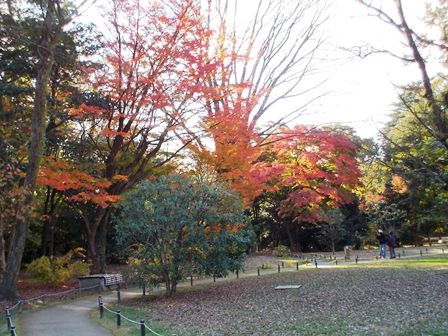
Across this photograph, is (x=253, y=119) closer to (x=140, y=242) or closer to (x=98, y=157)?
(x=98, y=157)

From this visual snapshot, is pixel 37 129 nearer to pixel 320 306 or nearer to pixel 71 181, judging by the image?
pixel 71 181

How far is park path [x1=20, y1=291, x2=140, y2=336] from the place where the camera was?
11.0 metres

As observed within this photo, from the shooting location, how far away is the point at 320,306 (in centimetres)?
1150

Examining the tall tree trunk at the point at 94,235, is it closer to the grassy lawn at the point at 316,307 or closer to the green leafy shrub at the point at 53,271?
the green leafy shrub at the point at 53,271

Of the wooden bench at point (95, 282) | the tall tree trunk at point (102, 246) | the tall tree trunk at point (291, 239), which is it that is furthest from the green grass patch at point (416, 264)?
the tall tree trunk at point (291, 239)

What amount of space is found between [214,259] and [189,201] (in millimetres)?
2098

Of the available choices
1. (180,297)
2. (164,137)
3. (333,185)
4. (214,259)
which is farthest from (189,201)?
(333,185)

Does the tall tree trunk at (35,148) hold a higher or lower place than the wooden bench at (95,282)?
higher

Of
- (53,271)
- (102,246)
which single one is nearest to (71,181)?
(102,246)

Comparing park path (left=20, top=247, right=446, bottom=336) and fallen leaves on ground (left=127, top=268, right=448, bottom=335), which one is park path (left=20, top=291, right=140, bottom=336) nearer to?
park path (left=20, top=247, right=446, bottom=336)

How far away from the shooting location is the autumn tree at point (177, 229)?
1473 cm

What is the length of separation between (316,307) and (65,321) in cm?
667

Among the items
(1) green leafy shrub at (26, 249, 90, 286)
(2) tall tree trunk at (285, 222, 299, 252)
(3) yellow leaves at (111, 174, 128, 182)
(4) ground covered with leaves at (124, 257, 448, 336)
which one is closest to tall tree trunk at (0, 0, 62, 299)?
(3) yellow leaves at (111, 174, 128, 182)

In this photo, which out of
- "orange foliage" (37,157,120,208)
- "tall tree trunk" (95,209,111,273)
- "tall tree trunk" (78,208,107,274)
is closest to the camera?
"orange foliage" (37,157,120,208)
